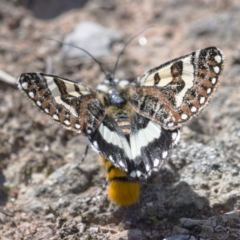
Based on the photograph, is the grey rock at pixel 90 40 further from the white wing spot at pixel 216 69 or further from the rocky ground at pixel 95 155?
the white wing spot at pixel 216 69

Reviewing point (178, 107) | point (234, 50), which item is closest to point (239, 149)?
point (178, 107)

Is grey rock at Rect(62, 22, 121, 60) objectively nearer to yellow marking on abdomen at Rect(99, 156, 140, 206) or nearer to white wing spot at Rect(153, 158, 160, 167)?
yellow marking on abdomen at Rect(99, 156, 140, 206)

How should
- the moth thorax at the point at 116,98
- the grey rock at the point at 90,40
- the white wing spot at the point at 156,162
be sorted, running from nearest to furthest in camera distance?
the white wing spot at the point at 156,162 < the moth thorax at the point at 116,98 < the grey rock at the point at 90,40

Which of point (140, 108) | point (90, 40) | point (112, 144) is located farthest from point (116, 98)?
point (90, 40)

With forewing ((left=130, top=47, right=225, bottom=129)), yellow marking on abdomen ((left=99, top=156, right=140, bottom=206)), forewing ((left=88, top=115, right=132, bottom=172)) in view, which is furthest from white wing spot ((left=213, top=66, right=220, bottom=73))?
yellow marking on abdomen ((left=99, top=156, right=140, bottom=206))

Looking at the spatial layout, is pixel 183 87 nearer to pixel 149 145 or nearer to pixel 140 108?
pixel 140 108

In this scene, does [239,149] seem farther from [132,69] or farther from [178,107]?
[132,69]

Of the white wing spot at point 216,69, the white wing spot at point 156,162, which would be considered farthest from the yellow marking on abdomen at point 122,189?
the white wing spot at point 216,69
